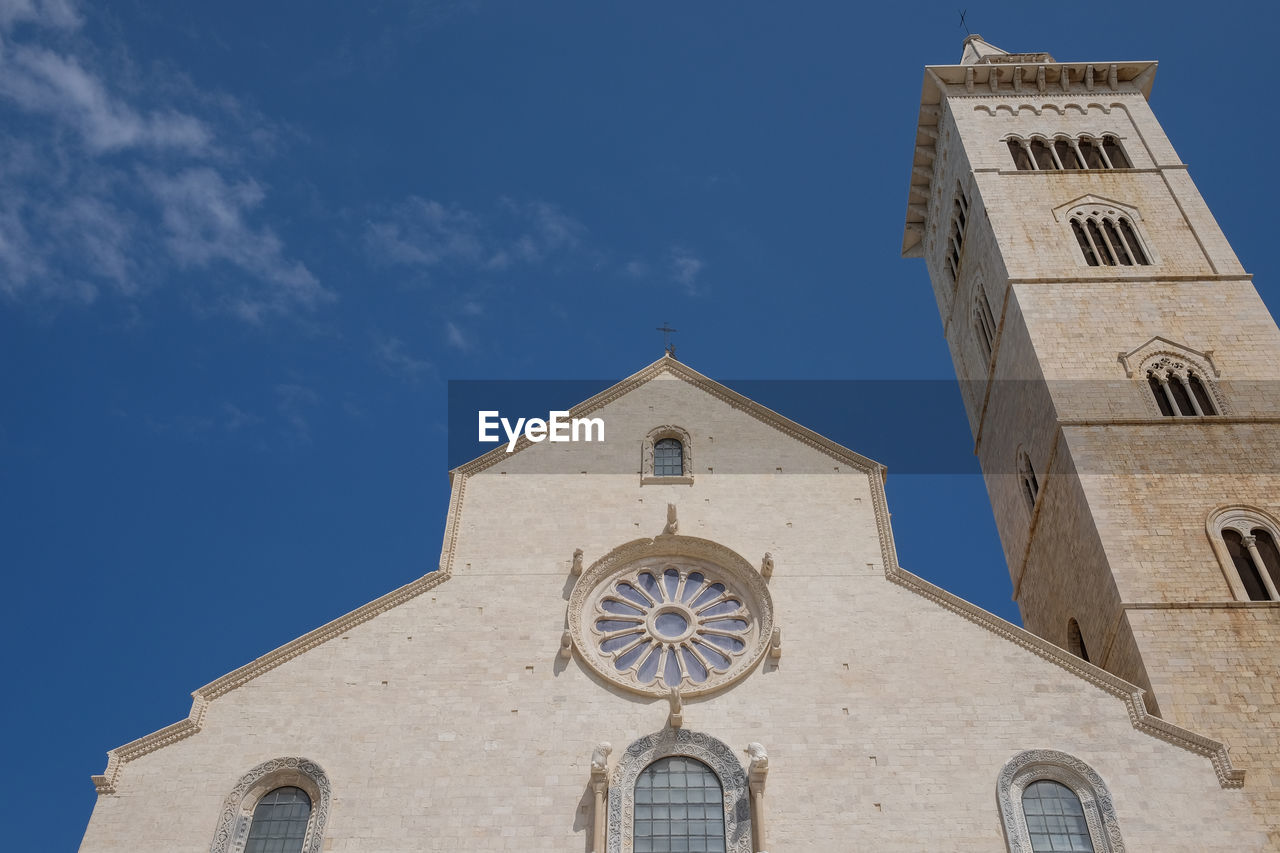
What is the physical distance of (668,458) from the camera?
24141 mm

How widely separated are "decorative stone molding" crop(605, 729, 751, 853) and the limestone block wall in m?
0.30

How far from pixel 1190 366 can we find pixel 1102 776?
37.8ft

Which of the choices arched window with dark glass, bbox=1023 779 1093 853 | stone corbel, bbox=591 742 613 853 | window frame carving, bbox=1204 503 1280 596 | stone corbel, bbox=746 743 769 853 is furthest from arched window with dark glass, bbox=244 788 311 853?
window frame carving, bbox=1204 503 1280 596

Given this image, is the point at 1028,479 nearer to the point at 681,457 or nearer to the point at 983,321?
the point at 983,321

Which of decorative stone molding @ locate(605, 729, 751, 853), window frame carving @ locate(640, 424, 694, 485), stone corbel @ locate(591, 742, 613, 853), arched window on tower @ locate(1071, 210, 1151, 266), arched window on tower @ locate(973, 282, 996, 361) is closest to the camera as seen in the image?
stone corbel @ locate(591, 742, 613, 853)

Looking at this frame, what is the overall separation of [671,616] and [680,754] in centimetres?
310

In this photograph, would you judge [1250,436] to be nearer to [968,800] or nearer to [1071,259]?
[1071,259]

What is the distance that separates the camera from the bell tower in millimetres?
21328

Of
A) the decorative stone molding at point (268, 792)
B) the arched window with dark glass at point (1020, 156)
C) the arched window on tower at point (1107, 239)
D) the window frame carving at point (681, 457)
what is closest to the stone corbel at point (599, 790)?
the decorative stone molding at point (268, 792)

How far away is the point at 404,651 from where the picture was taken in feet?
66.8

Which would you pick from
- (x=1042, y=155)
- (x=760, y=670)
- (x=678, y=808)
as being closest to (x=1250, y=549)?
(x=760, y=670)

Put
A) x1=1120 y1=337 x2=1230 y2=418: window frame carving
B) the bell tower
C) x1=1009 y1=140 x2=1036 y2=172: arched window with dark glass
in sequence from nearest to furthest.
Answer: the bell tower
x1=1120 y1=337 x2=1230 y2=418: window frame carving
x1=1009 y1=140 x2=1036 y2=172: arched window with dark glass

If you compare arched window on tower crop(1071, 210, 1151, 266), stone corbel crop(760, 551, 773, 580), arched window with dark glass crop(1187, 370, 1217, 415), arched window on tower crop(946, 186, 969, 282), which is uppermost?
arched window on tower crop(946, 186, 969, 282)

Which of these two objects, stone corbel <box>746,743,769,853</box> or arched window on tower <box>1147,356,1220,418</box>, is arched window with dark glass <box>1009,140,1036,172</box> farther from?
Answer: stone corbel <box>746,743,769,853</box>
